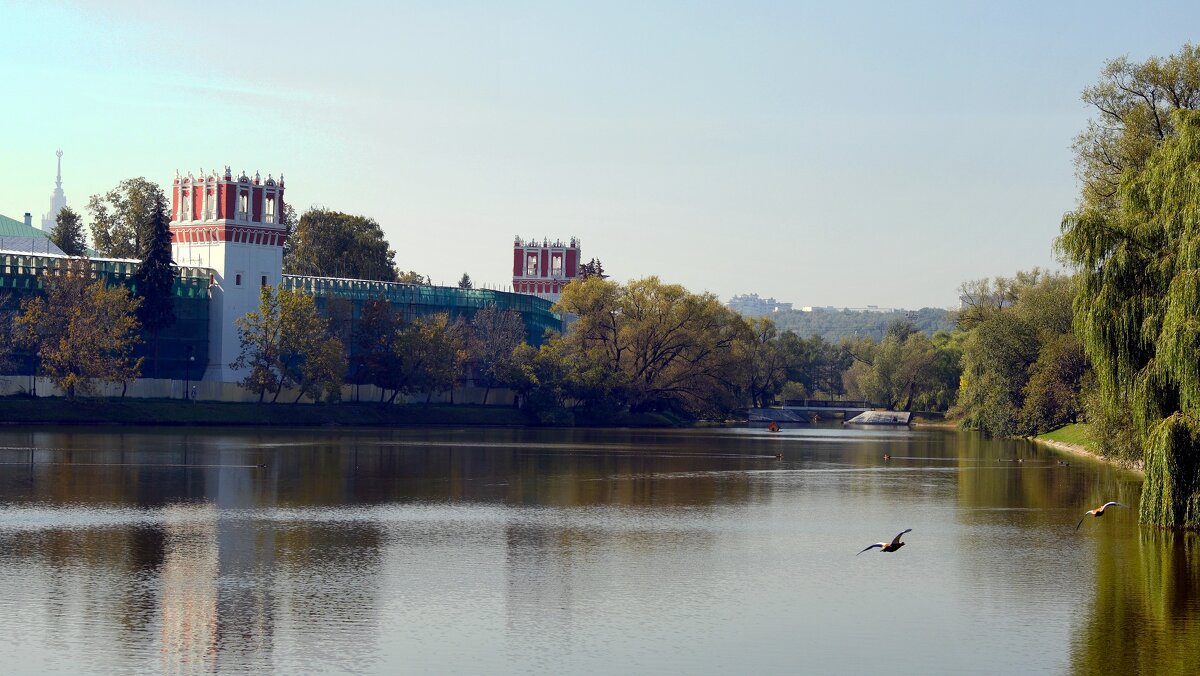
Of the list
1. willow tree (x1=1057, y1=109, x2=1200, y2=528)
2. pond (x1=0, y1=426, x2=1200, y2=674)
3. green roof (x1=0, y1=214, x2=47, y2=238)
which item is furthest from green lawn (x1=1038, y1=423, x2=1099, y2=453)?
green roof (x1=0, y1=214, x2=47, y2=238)

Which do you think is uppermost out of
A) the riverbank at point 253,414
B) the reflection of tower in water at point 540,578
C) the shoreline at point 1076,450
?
the riverbank at point 253,414

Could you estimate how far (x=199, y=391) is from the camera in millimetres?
110250

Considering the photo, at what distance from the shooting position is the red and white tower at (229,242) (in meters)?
116

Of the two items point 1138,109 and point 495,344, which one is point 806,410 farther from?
point 1138,109

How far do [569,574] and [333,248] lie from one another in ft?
401

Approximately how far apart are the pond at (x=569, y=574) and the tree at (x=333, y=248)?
90.6m

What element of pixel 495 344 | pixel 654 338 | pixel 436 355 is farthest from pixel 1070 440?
pixel 495 344

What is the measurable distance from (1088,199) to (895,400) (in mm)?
120079

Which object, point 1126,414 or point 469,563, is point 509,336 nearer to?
point 1126,414

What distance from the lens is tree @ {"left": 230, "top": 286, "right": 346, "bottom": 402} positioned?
106 meters

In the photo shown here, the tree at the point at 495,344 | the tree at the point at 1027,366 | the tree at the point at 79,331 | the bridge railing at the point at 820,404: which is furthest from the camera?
the bridge railing at the point at 820,404

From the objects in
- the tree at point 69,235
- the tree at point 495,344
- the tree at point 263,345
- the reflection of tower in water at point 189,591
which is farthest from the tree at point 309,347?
the reflection of tower in water at point 189,591

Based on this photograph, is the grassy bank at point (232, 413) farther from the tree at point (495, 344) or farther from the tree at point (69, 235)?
the tree at point (69, 235)

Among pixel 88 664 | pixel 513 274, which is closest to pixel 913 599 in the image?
pixel 88 664
